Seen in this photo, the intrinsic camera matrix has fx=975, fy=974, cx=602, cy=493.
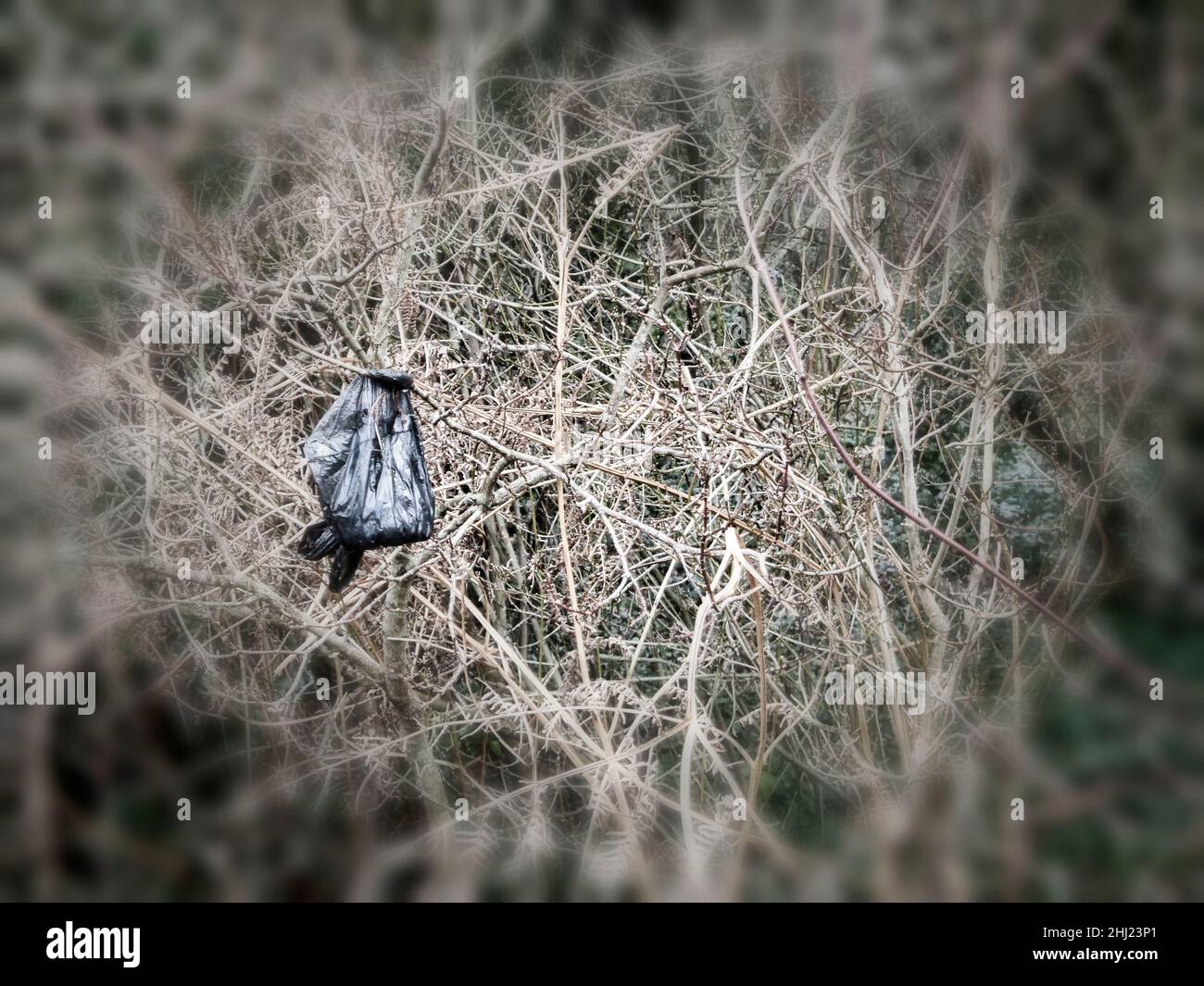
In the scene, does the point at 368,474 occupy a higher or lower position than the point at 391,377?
lower

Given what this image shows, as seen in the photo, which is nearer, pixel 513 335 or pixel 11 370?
pixel 11 370

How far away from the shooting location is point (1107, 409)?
352 centimetres

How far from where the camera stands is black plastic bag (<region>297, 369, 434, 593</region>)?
3.03 metres

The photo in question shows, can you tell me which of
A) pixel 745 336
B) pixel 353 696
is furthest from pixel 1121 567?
pixel 353 696

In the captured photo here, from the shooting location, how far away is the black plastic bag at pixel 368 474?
3.03 metres

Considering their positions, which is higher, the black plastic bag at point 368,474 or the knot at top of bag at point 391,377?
the knot at top of bag at point 391,377

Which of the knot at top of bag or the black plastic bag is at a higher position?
the knot at top of bag

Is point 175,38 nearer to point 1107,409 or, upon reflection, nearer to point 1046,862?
point 1107,409

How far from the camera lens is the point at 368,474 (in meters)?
A: 3.04

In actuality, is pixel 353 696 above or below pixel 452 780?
above

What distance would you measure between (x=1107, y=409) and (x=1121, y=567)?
1.88ft
